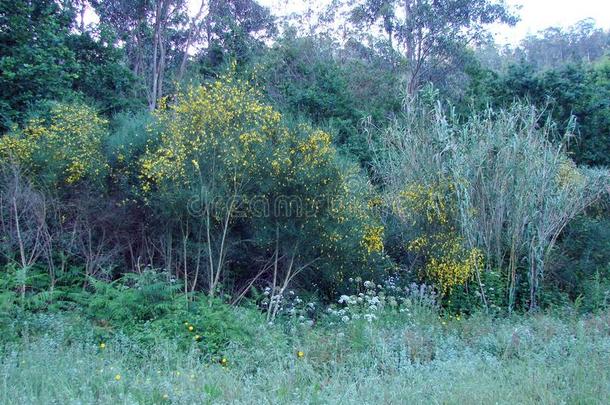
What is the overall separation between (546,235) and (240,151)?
5887mm

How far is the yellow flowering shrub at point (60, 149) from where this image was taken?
370 inches

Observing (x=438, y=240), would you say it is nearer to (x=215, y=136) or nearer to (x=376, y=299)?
(x=376, y=299)

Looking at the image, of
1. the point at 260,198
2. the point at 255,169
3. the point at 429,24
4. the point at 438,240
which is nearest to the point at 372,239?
the point at 438,240

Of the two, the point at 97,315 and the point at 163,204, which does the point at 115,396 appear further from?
the point at 163,204

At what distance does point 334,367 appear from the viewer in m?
5.96

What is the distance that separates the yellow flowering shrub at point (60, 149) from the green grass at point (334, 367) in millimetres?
2692

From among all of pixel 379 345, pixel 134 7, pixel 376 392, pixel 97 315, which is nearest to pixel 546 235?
pixel 379 345

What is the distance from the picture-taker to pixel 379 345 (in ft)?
21.4

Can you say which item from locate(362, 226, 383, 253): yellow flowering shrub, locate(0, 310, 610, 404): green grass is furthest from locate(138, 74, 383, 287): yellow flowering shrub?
locate(0, 310, 610, 404): green grass

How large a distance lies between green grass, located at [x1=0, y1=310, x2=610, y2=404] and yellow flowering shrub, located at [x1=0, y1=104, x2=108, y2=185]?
2.69m

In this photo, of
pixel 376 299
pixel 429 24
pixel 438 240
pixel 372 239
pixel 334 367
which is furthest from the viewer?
pixel 429 24

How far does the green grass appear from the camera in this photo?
493 cm

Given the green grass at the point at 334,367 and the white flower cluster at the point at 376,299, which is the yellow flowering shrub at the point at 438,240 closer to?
the white flower cluster at the point at 376,299

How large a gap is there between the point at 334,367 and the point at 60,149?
603 cm
